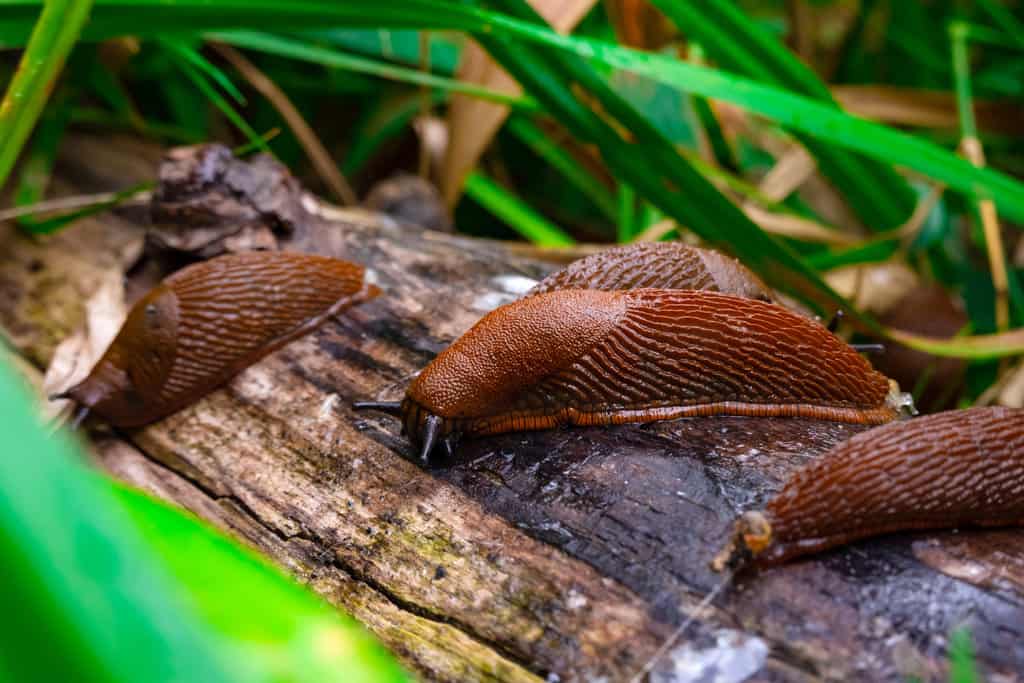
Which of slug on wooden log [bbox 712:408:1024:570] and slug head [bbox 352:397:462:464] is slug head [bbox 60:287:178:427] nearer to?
slug head [bbox 352:397:462:464]

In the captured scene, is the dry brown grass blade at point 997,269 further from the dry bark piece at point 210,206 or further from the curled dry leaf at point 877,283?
the dry bark piece at point 210,206

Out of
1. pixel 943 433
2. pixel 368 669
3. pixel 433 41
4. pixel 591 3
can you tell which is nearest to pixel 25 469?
pixel 368 669

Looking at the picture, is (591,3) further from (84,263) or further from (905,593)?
(905,593)

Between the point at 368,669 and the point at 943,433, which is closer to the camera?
the point at 368,669

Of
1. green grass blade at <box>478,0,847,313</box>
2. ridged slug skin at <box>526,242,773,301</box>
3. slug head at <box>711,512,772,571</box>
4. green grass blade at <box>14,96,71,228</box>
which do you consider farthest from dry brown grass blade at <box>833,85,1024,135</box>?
green grass blade at <box>14,96,71,228</box>

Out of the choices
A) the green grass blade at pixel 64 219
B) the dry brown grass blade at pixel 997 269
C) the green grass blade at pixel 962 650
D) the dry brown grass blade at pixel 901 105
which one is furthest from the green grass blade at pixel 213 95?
the dry brown grass blade at pixel 901 105

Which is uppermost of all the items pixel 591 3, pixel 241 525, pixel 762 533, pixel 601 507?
pixel 591 3
